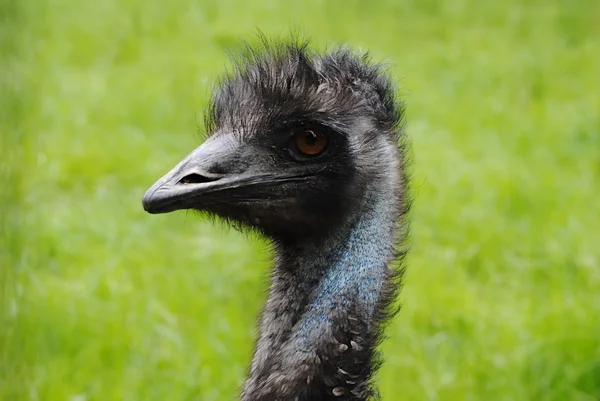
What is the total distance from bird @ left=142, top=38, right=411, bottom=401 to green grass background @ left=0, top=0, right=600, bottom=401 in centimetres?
46

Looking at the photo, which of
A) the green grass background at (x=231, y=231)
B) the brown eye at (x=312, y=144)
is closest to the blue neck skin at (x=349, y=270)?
the brown eye at (x=312, y=144)

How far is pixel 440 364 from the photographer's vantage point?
390cm

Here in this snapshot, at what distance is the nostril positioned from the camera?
2186 mm

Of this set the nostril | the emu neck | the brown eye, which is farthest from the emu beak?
the emu neck

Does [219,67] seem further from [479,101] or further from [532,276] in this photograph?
[532,276]

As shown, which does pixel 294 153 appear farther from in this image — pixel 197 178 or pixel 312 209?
pixel 197 178

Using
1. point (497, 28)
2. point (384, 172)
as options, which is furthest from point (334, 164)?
point (497, 28)

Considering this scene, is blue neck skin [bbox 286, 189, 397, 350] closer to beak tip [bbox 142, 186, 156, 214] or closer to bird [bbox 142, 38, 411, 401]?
bird [bbox 142, 38, 411, 401]

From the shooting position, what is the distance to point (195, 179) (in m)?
2.20

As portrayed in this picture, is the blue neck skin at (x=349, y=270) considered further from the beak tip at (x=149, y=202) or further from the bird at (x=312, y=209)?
the beak tip at (x=149, y=202)

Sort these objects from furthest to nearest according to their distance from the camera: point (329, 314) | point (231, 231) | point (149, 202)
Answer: point (231, 231), point (329, 314), point (149, 202)

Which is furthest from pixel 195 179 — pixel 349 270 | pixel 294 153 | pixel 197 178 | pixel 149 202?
pixel 349 270

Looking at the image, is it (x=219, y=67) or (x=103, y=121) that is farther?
(x=219, y=67)

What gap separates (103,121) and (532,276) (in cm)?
275
